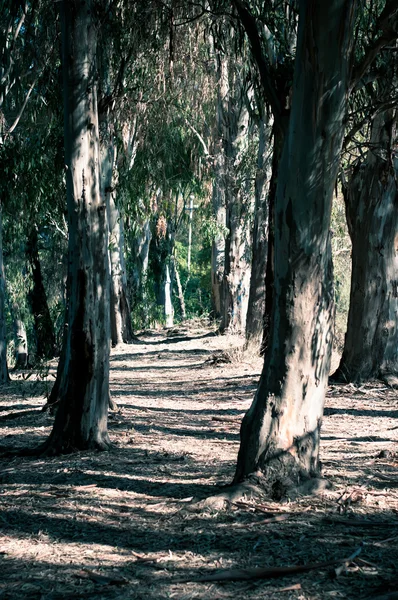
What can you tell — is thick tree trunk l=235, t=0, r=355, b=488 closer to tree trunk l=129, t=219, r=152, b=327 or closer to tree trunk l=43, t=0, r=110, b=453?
tree trunk l=43, t=0, r=110, b=453

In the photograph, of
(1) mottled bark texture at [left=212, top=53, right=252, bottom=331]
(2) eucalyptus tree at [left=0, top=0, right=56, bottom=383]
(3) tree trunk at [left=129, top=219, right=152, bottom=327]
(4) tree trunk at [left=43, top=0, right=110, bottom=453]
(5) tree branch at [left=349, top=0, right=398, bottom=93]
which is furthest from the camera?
(3) tree trunk at [left=129, top=219, right=152, bottom=327]

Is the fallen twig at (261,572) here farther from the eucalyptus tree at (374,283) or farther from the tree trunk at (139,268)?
the tree trunk at (139,268)

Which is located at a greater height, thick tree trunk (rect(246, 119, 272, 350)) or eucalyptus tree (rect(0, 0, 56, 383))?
eucalyptus tree (rect(0, 0, 56, 383))

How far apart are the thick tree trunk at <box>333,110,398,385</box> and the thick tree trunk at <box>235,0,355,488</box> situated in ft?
16.7

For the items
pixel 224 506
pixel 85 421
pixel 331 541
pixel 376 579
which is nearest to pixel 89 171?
pixel 85 421

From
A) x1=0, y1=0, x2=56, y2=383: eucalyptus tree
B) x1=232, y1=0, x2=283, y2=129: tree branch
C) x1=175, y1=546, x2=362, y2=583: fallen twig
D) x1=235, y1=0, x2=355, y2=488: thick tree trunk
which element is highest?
x1=0, y1=0, x2=56, y2=383: eucalyptus tree

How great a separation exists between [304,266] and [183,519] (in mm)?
1576

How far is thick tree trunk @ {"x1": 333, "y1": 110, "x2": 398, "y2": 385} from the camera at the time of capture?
945 cm

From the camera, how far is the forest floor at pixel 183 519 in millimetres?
3332

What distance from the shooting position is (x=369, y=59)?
4.65 meters

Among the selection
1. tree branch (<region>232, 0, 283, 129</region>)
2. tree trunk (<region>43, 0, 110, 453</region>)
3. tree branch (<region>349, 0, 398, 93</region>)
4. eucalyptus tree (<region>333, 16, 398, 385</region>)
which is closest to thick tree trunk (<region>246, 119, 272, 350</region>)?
eucalyptus tree (<region>333, 16, 398, 385</region>)

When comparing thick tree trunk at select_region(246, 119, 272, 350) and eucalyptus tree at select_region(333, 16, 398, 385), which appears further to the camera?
thick tree trunk at select_region(246, 119, 272, 350)

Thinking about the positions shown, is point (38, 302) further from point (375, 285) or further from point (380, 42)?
point (380, 42)

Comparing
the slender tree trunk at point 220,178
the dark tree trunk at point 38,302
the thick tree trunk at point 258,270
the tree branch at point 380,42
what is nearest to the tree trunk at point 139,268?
the slender tree trunk at point 220,178
